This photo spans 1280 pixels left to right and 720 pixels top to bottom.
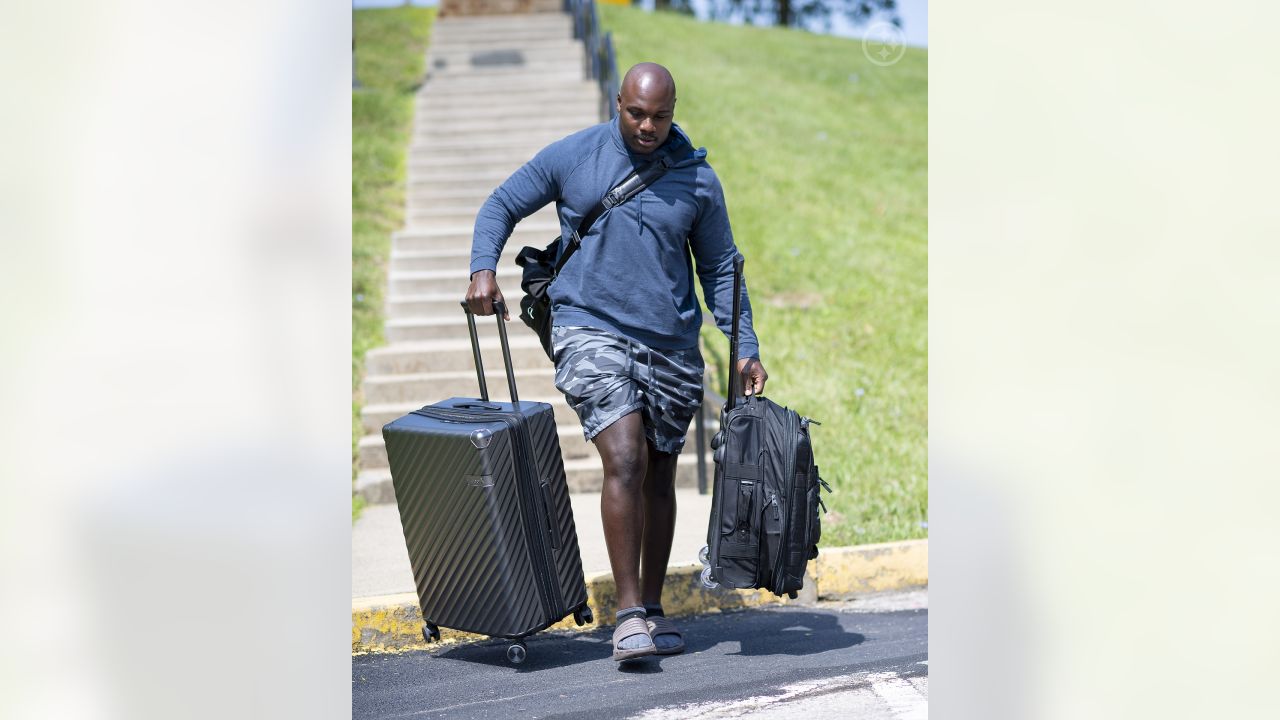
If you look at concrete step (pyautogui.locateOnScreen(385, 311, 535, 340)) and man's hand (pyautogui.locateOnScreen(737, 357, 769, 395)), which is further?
concrete step (pyautogui.locateOnScreen(385, 311, 535, 340))

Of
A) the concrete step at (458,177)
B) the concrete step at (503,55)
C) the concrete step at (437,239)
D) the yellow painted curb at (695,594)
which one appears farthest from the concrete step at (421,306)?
the concrete step at (503,55)

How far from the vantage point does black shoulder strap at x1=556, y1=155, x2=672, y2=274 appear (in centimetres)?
378

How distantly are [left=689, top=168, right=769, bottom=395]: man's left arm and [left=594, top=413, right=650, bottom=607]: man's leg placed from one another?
39 centimetres

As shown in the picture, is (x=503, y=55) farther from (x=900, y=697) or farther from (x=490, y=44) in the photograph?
(x=900, y=697)

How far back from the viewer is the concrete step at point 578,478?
20.1 ft

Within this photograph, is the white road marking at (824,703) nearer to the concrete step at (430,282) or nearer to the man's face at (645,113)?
the man's face at (645,113)

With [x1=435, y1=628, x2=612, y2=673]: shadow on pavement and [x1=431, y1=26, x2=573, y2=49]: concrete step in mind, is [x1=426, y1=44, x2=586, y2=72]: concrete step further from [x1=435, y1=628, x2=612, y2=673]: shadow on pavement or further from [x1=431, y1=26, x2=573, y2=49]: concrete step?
[x1=435, y1=628, x2=612, y2=673]: shadow on pavement

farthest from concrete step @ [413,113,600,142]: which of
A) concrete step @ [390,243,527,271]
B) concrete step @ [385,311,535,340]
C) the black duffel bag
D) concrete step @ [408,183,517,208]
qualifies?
the black duffel bag
